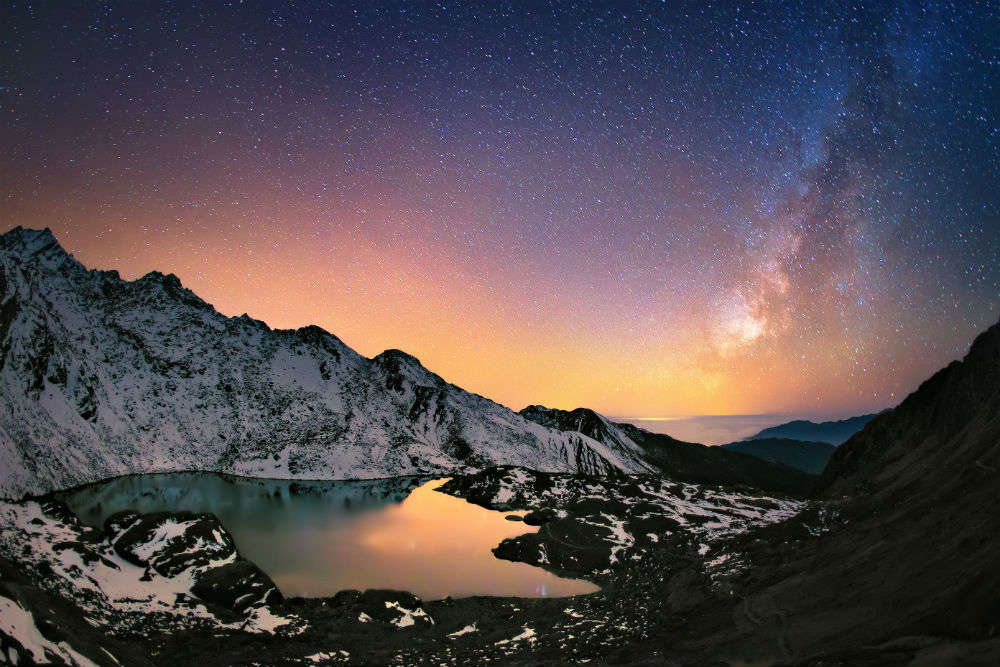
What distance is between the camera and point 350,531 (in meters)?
80.5

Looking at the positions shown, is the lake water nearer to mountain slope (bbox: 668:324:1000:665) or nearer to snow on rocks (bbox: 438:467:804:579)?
snow on rocks (bbox: 438:467:804:579)

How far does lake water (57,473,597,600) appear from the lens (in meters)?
51.2

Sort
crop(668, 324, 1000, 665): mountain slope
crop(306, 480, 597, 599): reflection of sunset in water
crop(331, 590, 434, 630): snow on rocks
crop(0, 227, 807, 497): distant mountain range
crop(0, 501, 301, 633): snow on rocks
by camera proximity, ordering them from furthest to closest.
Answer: crop(0, 227, 807, 497): distant mountain range → crop(306, 480, 597, 599): reflection of sunset in water → crop(331, 590, 434, 630): snow on rocks → crop(0, 501, 301, 633): snow on rocks → crop(668, 324, 1000, 665): mountain slope

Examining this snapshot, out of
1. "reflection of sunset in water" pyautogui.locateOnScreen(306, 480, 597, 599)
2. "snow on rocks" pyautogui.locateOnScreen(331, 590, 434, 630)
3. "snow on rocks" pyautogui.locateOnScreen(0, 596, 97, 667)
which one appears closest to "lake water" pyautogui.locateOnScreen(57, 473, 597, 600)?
"reflection of sunset in water" pyautogui.locateOnScreen(306, 480, 597, 599)

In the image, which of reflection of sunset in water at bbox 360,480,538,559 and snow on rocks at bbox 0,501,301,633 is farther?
reflection of sunset in water at bbox 360,480,538,559

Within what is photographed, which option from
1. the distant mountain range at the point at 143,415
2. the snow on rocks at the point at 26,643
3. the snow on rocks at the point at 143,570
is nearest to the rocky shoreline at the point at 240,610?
the snow on rocks at the point at 143,570

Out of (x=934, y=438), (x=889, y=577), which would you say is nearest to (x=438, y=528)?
(x=934, y=438)

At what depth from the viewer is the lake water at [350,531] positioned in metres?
51.2

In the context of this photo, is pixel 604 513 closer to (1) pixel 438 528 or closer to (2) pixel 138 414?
(1) pixel 438 528

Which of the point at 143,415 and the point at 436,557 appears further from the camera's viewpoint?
the point at 143,415

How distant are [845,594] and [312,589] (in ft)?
135

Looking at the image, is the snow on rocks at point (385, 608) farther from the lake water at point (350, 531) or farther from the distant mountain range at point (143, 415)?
the distant mountain range at point (143, 415)

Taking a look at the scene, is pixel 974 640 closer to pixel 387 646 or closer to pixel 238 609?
pixel 387 646

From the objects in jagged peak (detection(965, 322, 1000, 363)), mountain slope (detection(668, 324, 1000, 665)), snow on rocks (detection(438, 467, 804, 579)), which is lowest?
snow on rocks (detection(438, 467, 804, 579))
